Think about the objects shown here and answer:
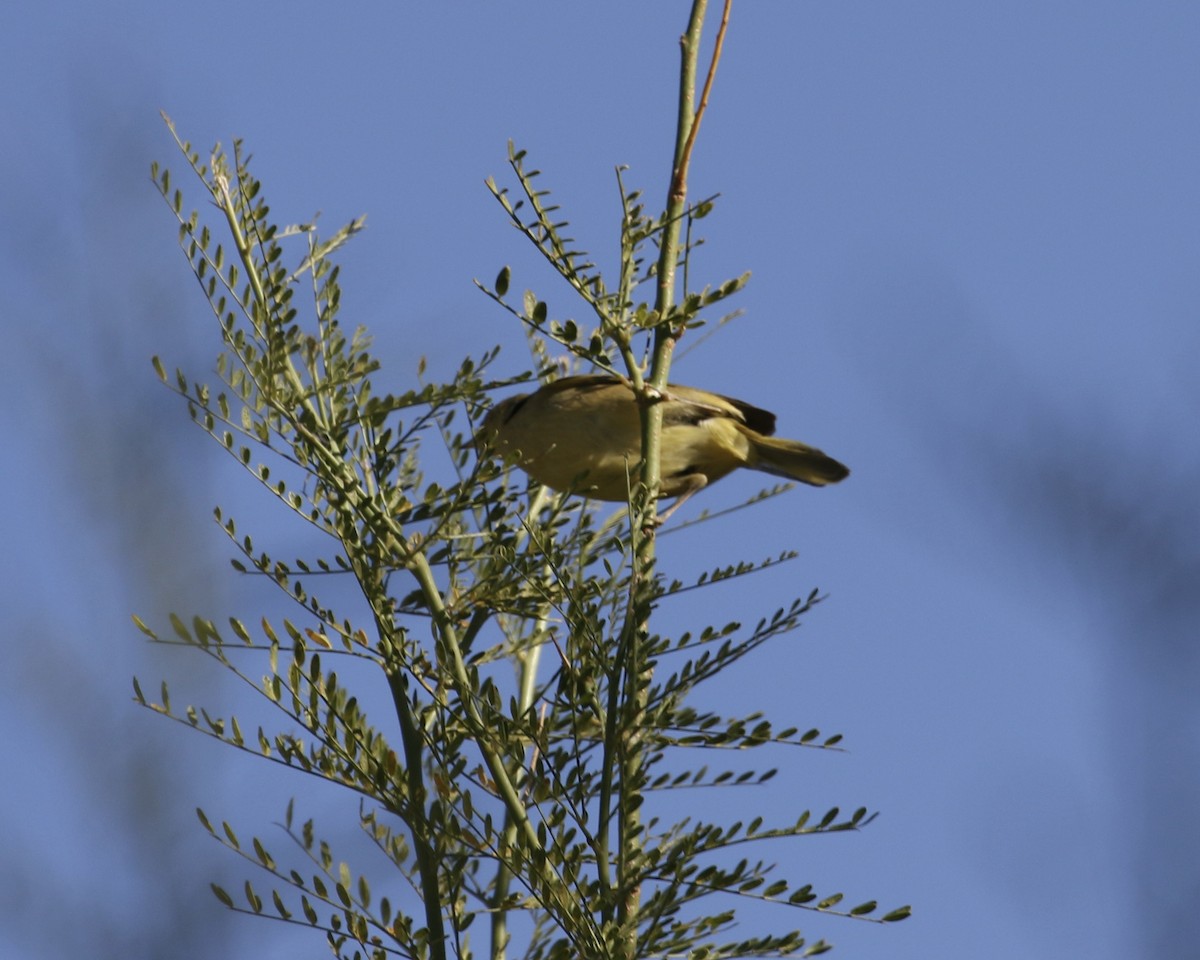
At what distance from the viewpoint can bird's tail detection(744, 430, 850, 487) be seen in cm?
611

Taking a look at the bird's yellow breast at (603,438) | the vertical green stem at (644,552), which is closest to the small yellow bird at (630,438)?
the bird's yellow breast at (603,438)

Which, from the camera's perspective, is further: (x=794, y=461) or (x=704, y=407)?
(x=794, y=461)

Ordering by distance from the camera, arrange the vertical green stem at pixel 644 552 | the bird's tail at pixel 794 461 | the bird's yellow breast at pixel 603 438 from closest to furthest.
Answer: the vertical green stem at pixel 644 552 → the bird's yellow breast at pixel 603 438 → the bird's tail at pixel 794 461

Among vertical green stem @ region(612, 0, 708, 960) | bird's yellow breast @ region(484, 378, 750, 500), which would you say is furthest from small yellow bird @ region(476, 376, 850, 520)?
vertical green stem @ region(612, 0, 708, 960)

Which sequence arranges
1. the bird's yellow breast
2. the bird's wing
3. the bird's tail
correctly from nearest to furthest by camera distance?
the bird's yellow breast
the bird's wing
the bird's tail

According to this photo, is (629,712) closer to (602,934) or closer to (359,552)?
(602,934)

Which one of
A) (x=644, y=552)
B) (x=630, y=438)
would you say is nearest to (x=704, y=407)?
(x=630, y=438)

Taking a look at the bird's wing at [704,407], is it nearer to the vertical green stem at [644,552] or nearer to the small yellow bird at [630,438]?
the small yellow bird at [630,438]

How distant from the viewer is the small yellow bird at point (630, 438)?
5387 millimetres

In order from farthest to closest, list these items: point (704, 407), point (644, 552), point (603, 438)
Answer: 1. point (704, 407)
2. point (603, 438)
3. point (644, 552)

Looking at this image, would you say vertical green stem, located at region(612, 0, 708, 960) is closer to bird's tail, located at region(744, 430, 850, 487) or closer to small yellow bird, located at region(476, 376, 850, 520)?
small yellow bird, located at region(476, 376, 850, 520)

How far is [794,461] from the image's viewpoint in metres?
6.15

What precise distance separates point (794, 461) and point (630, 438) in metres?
0.89

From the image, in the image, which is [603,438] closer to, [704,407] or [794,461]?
[704,407]
